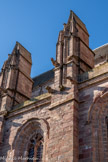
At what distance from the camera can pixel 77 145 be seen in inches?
437

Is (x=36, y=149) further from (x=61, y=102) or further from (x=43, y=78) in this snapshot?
(x=43, y=78)

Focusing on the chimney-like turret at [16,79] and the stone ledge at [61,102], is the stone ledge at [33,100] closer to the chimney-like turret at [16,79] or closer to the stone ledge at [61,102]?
the chimney-like turret at [16,79]

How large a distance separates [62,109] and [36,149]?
2466 millimetres

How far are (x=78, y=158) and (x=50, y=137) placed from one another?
1.61 m

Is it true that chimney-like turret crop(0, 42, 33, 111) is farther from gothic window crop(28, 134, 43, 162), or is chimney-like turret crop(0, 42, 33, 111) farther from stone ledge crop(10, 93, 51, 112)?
gothic window crop(28, 134, 43, 162)

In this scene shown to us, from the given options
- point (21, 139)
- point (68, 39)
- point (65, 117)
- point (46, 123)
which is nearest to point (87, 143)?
point (65, 117)

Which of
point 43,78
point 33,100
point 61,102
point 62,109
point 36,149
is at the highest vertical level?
point 43,78

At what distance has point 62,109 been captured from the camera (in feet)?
40.4

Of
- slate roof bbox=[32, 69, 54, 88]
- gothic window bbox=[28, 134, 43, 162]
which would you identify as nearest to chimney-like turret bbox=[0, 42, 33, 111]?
gothic window bbox=[28, 134, 43, 162]

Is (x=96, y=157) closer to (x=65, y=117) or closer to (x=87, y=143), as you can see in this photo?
(x=87, y=143)

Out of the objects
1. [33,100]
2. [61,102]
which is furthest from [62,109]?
[33,100]

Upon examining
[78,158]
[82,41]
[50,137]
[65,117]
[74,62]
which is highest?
[82,41]

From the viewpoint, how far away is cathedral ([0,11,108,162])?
36.5ft

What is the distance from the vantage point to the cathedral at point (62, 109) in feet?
36.5
